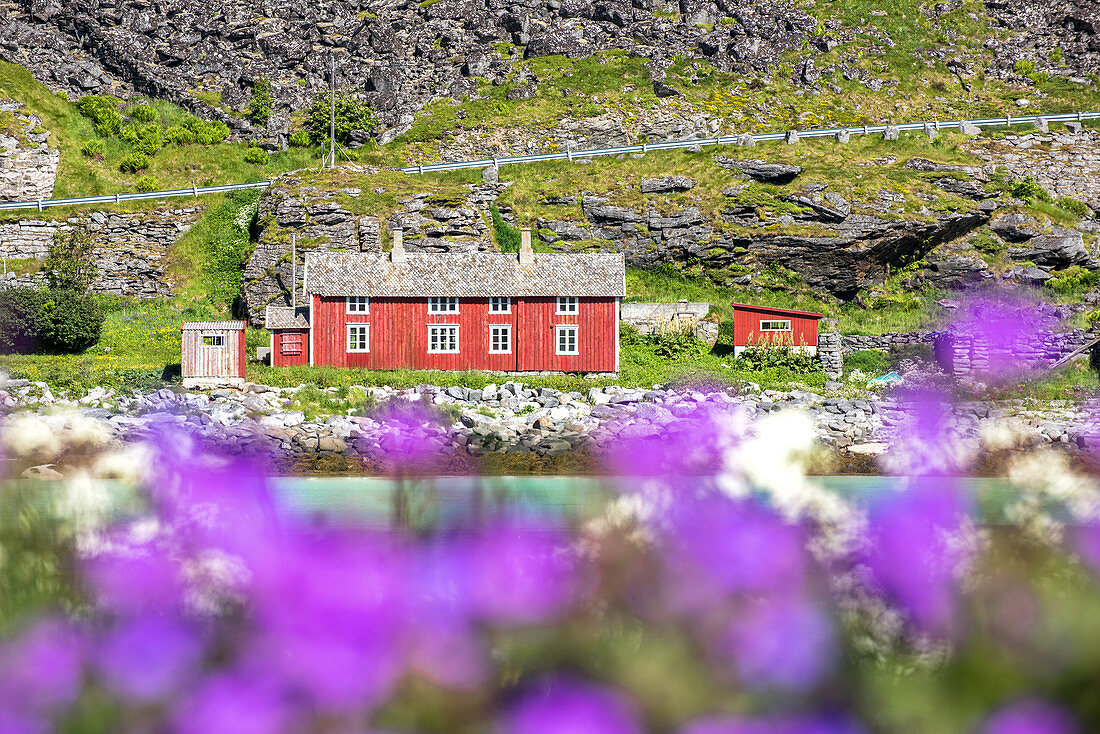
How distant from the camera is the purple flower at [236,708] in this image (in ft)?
5.00

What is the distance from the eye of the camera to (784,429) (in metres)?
2.59

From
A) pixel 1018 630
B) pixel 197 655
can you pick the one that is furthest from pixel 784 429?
pixel 197 655

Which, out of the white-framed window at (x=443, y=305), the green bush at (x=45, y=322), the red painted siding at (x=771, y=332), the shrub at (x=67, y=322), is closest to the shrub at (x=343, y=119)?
the shrub at (x=67, y=322)

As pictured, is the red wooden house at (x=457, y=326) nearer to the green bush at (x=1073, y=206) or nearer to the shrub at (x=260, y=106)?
the green bush at (x=1073, y=206)

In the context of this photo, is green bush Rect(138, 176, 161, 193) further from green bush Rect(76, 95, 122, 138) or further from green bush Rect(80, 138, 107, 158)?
green bush Rect(76, 95, 122, 138)

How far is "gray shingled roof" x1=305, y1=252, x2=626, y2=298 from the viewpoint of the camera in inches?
1036

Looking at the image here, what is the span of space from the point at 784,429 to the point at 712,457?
0.22 m

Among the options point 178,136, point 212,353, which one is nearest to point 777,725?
point 212,353

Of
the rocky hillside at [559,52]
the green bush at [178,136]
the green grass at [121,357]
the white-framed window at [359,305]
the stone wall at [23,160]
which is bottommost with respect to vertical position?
the green grass at [121,357]

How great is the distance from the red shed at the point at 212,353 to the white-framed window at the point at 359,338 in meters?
3.35

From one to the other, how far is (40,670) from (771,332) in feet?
88.0

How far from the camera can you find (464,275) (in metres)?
27.0

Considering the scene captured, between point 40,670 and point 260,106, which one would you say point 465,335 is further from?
point 260,106

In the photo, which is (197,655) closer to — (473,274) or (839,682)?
(839,682)
